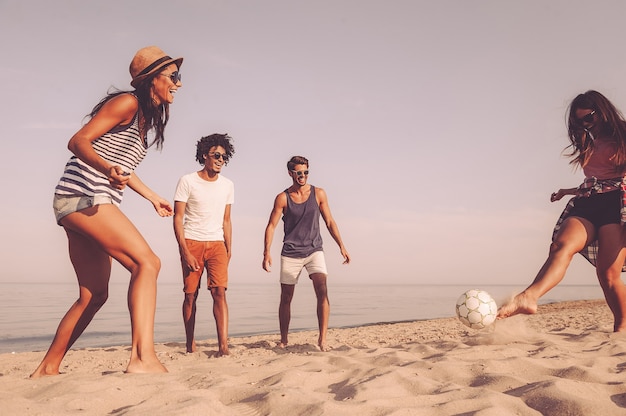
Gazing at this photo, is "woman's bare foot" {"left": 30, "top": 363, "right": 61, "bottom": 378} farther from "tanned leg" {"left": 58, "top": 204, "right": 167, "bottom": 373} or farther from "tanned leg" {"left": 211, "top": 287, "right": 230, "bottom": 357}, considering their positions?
"tanned leg" {"left": 211, "top": 287, "right": 230, "bottom": 357}

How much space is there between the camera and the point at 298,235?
6168mm

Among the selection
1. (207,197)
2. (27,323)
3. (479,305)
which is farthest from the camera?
(27,323)

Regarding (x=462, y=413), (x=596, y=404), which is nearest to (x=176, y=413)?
(x=462, y=413)

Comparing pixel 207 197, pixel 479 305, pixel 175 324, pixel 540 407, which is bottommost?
pixel 175 324

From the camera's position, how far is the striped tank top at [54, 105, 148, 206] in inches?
128

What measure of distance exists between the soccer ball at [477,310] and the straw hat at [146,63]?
3.05m

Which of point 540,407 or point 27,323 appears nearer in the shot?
point 540,407

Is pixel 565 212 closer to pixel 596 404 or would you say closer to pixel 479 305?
pixel 479 305

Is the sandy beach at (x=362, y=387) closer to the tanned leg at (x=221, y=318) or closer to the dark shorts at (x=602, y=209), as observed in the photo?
the dark shorts at (x=602, y=209)

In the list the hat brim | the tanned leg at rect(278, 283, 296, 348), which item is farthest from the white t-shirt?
the hat brim

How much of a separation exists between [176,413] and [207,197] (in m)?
3.62

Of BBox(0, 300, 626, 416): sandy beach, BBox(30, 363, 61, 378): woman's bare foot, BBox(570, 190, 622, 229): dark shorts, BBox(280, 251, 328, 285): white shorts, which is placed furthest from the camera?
BBox(280, 251, 328, 285): white shorts

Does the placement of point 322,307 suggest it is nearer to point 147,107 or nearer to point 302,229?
point 302,229

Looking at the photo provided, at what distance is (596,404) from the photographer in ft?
7.32
